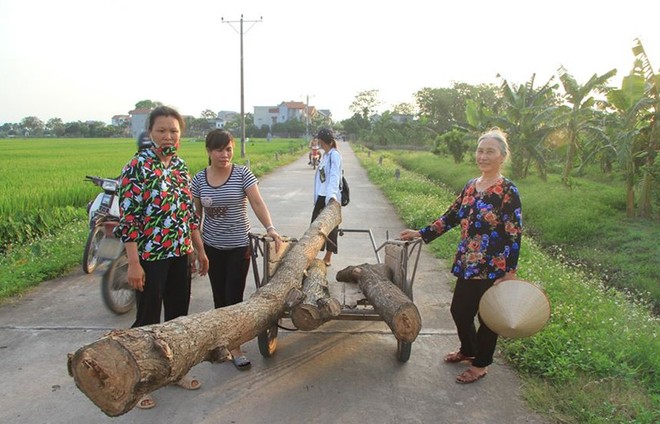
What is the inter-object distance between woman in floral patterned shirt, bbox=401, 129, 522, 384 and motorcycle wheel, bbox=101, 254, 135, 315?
2930 mm

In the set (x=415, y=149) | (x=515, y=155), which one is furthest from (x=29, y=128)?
(x=515, y=155)

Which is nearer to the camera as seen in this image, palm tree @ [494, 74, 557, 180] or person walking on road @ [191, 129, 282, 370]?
person walking on road @ [191, 129, 282, 370]

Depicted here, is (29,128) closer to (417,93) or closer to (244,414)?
(417,93)

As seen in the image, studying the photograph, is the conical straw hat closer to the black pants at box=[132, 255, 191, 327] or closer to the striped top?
the striped top

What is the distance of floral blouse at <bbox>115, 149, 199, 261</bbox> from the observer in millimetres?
2682

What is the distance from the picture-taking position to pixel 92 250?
5477 mm

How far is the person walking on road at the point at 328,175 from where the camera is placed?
206 inches

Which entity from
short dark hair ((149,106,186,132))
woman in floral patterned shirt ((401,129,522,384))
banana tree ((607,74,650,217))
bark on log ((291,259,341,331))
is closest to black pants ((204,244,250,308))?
bark on log ((291,259,341,331))

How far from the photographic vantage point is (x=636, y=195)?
12.5 m

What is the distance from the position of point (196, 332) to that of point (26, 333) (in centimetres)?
252

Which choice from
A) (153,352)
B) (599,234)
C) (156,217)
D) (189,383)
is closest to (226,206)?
(156,217)

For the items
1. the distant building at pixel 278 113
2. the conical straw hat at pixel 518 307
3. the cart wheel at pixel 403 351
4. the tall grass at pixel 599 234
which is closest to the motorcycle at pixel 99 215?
the cart wheel at pixel 403 351

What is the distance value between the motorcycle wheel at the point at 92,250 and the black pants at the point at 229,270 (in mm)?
2392

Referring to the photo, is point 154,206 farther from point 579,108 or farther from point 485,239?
point 579,108
